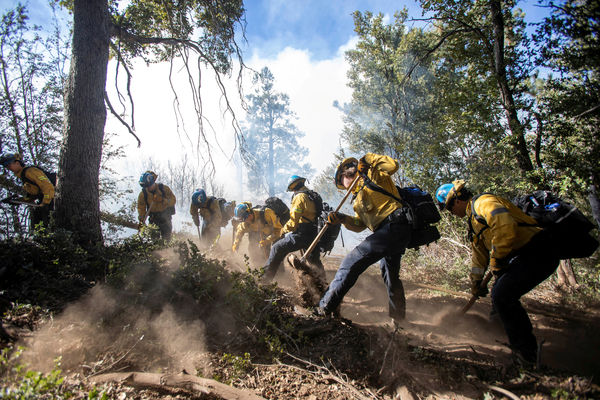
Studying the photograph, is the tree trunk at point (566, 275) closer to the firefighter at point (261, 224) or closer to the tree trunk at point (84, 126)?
the firefighter at point (261, 224)

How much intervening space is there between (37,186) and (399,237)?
5.98 metres

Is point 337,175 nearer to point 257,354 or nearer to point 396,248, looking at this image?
point 396,248

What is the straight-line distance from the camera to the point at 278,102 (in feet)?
108

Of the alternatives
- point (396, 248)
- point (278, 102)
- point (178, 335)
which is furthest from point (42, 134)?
point (278, 102)

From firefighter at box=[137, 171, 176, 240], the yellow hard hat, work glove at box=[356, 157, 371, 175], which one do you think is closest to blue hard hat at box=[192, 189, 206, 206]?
firefighter at box=[137, 171, 176, 240]

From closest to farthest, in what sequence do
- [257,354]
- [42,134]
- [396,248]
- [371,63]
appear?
[257,354] < [396,248] < [42,134] < [371,63]

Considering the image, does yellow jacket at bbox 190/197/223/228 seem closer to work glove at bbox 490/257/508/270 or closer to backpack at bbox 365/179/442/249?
backpack at bbox 365/179/442/249

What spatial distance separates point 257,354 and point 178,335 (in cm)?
80

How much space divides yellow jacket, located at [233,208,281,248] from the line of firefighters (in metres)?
1.54

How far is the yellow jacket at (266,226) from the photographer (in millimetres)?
6594

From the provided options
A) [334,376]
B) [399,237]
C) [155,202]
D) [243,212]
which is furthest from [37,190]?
[399,237]

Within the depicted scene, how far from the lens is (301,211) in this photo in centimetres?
475

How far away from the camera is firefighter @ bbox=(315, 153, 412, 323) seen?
3.20m

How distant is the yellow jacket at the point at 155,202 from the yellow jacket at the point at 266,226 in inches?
81.0
